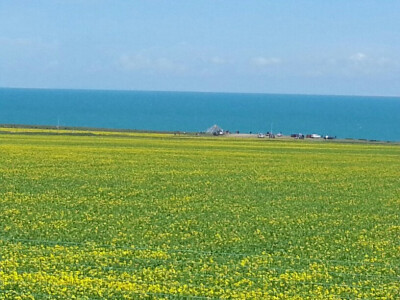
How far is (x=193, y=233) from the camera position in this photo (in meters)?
21.8

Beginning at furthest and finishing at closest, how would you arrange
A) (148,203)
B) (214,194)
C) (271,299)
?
(214,194), (148,203), (271,299)

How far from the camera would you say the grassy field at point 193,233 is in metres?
15.0

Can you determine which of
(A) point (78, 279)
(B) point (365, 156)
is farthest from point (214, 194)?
(B) point (365, 156)

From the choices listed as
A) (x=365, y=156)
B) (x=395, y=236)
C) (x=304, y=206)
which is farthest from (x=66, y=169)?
(x=365, y=156)

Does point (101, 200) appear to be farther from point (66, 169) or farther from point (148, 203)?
point (66, 169)

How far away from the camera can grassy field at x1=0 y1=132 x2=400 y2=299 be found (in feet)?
49.3

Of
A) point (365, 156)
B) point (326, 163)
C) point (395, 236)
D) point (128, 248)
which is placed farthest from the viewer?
point (365, 156)

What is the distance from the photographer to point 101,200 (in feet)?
94.3

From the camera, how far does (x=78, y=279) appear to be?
14.9m

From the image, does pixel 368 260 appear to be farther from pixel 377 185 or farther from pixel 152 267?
pixel 377 185

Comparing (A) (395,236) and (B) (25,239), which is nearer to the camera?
(B) (25,239)

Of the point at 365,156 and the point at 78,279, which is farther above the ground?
the point at 365,156

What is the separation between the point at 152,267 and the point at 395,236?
10251 millimetres

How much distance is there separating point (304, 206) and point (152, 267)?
1399cm
